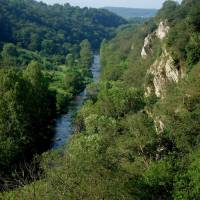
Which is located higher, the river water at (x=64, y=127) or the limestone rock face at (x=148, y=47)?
the limestone rock face at (x=148, y=47)

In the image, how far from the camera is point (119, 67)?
15150 cm

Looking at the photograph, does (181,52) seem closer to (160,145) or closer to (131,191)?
(160,145)

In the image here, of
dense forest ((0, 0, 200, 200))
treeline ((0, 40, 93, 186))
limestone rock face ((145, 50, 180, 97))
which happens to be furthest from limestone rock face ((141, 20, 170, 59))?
treeline ((0, 40, 93, 186))

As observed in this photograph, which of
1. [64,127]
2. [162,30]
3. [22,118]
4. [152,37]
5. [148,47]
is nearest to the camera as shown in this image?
[22,118]

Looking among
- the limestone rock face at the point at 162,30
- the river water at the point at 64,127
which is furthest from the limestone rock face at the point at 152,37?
the river water at the point at 64,127

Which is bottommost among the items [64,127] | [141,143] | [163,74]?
[64,127]

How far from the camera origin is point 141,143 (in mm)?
59094

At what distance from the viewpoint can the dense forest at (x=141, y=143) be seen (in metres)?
36.9

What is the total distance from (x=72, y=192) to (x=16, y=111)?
38.5 meters

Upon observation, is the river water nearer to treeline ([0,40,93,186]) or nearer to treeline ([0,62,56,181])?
treeline ([0,40,93,186])

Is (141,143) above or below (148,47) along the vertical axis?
below

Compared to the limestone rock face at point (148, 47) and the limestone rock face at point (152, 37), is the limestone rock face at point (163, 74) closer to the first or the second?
the limestone rock face at point (152, 37)

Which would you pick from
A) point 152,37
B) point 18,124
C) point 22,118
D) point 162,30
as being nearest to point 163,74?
point 22,118

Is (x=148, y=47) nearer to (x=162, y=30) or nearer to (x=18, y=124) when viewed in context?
(x=162, y=30)
